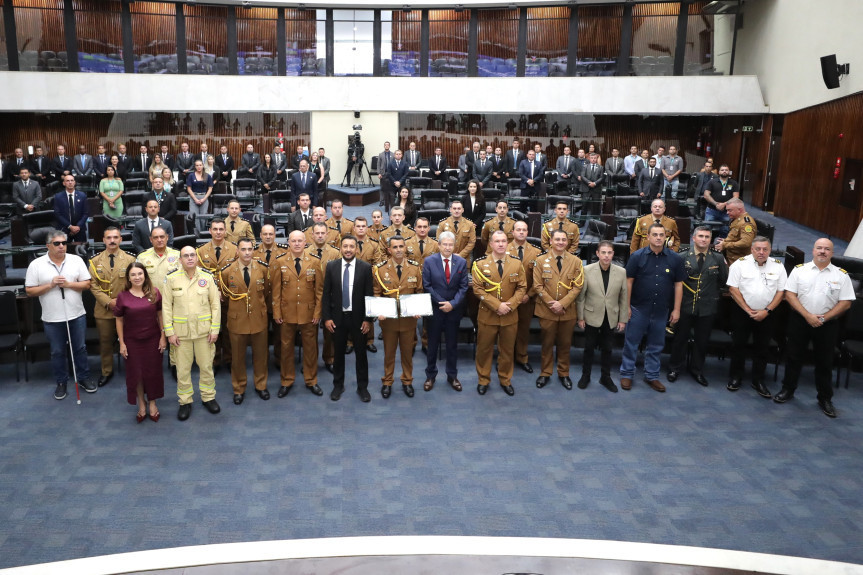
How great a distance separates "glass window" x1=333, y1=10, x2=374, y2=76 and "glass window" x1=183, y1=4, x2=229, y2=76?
3.20 m

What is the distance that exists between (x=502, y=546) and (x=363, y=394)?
291 centimetres

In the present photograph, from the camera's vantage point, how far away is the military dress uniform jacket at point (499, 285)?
7.02 meters

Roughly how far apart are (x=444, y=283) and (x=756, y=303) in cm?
305

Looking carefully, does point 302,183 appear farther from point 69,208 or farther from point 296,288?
point 296,288

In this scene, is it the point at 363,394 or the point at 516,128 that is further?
the point at 516,128

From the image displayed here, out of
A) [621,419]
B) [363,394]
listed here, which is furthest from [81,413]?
[621,419]

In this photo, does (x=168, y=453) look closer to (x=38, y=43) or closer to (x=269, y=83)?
(x=269, y=83)

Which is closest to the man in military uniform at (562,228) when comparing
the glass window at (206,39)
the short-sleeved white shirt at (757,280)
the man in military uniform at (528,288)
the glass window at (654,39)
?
the man in military uniform at (528,288)

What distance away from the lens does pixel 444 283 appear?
23.2ft

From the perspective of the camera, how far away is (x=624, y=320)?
23.3 feet

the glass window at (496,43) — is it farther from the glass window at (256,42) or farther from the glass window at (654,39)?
the glass window at (256,42)

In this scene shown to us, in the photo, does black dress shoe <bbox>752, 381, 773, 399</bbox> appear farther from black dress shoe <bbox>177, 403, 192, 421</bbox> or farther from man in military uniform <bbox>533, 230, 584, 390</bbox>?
black dress shoe <bbox>177, 403, 192, 421</bbox>

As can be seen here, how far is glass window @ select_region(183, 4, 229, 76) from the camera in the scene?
20.5 m

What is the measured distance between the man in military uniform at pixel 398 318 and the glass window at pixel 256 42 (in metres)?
15.6
